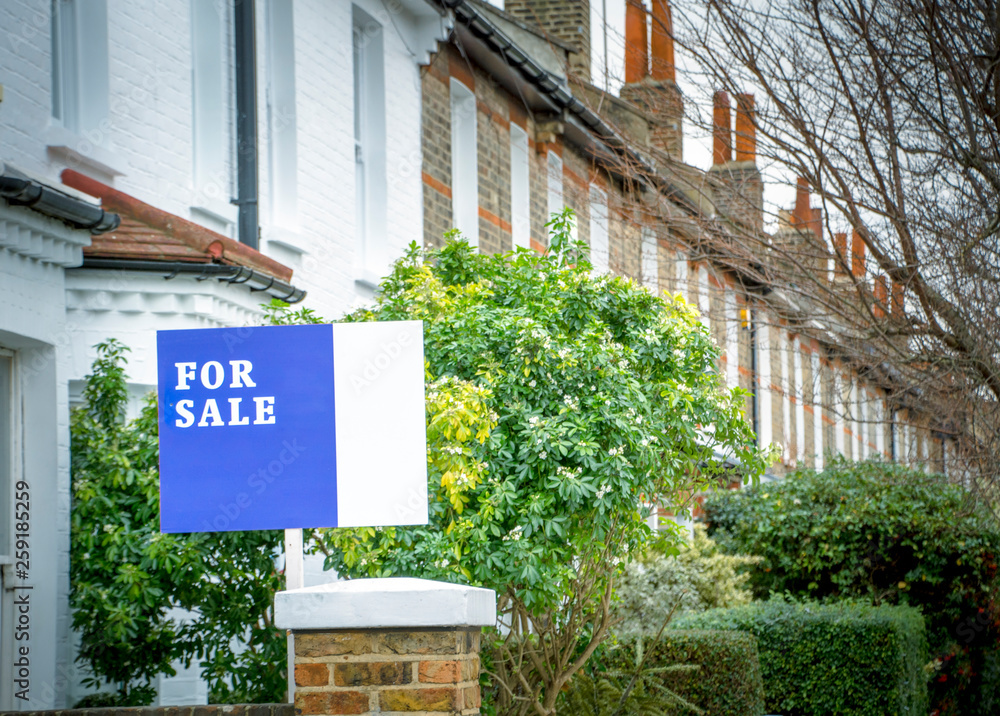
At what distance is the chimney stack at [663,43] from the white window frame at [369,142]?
341 centimetres

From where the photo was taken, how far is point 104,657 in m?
6.56

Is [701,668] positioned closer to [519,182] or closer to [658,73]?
[658,73]

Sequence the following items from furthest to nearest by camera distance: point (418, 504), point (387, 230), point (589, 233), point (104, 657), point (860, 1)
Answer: point (589, 233)
point (387, 230)
point (860, 1)
point (104, 657)
point (418, 504)

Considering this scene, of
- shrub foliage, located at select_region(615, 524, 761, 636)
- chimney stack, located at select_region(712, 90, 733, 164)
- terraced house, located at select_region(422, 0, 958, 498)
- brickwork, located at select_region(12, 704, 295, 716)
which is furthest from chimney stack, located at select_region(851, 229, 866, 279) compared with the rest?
brickwork, located at select_region(12, 704, 295, 716)

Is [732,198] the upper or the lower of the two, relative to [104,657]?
upper

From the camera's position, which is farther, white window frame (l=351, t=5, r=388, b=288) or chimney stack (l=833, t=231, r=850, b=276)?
white window frame (l=351, t=5, r=388, b=288)

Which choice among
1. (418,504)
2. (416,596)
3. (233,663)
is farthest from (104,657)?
(416,596)

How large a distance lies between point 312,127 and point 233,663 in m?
5.06

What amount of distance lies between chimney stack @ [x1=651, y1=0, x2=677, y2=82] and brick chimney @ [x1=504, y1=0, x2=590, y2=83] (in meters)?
8.75

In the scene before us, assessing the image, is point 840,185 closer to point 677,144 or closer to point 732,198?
point 732,198

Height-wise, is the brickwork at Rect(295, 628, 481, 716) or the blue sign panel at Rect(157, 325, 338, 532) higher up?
the blue sign panel at Rect(157, 325, 338, 532)

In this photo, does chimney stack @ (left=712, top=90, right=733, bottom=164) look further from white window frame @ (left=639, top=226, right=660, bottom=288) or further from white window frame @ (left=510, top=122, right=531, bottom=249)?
white window frame @ (left=510, top=122, right=531, bottom=249)

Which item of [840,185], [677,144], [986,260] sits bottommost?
[986,260]

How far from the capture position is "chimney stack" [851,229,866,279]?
26.1ft
